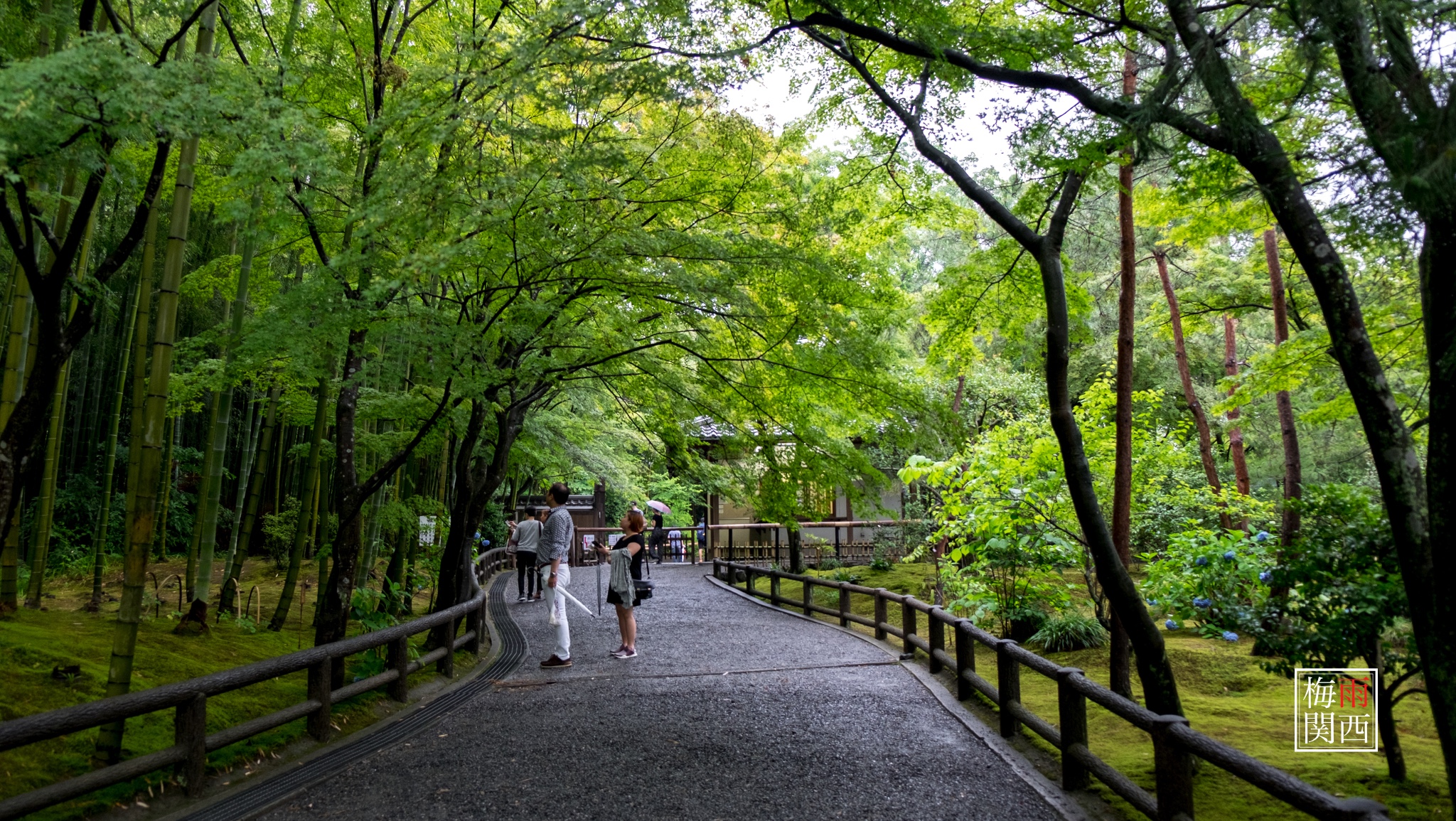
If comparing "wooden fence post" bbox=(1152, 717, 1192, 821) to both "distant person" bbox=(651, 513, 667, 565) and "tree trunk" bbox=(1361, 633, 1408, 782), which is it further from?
"distant person" bbox=(651, 513, 667, 565)

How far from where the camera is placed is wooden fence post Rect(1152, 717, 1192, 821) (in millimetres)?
3395

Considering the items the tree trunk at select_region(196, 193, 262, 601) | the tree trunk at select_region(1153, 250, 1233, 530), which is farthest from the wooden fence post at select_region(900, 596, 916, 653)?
the tree trunk at select_region(196, 193, 262, 601)

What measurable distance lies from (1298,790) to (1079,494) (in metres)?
1.99

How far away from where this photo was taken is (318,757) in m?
4.60

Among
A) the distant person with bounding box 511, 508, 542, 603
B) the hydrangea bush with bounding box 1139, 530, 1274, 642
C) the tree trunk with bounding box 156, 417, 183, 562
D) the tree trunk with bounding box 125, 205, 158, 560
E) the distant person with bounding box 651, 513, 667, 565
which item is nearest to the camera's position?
the tree trunk with bounding box 125, 205, 158, 560

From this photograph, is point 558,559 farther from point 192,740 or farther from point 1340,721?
point 1340,721

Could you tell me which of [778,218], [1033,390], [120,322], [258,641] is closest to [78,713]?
[258,641]

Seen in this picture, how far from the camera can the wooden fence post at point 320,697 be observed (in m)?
4.87

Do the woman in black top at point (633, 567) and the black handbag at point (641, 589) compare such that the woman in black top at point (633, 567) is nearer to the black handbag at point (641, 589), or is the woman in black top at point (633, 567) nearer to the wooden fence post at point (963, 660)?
the black handbag at point (641, 589)

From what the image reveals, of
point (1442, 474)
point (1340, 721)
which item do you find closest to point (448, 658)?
point (1340, 721)

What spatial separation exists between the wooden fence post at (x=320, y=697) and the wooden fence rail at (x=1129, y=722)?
13.6 feet

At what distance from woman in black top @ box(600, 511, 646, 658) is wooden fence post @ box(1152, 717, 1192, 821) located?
4861 millimetres

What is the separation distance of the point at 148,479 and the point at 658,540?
16.3 meters

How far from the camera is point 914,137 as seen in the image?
16.6 ft
